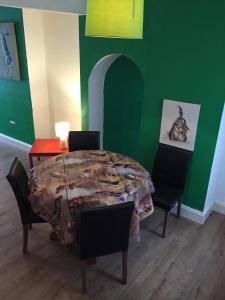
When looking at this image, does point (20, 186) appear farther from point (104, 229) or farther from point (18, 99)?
point (18, 99)

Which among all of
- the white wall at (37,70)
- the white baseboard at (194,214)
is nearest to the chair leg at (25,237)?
the white baseboard at (194,214)

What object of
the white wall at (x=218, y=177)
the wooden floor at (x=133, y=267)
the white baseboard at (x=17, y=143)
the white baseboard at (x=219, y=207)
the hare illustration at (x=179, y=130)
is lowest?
the wooden floor at (x=133, y=267)

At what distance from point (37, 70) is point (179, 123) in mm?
2761

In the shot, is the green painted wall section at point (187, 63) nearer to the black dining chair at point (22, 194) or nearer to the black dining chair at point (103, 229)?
the black dining chair at point (103, 229)

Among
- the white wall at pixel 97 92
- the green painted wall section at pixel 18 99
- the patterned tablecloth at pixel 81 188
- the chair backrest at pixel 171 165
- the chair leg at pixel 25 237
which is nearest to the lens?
the patterned tablecloth at pixel 81 188

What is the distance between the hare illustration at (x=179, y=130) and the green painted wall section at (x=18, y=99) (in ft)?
9.13

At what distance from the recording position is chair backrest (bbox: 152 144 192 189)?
126 inches

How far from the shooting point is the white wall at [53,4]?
10.2ft

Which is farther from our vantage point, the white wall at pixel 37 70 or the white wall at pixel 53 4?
the white wall at pixel 37 70

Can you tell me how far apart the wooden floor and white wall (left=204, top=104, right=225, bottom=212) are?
0.36 m

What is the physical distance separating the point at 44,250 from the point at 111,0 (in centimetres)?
254

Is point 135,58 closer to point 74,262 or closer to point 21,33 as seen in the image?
point 21,33

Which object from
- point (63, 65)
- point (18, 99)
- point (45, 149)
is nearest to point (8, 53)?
point (18, 99)

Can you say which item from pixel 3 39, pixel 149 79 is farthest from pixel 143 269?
pixel 3 39
